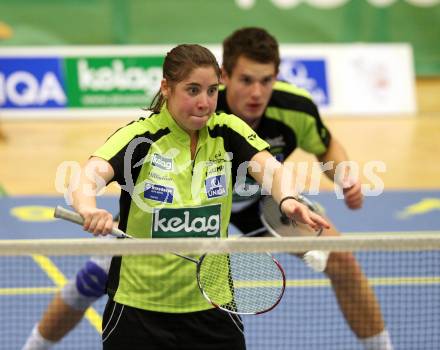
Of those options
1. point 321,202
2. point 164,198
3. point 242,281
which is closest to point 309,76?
point 321,202

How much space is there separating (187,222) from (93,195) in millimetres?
414

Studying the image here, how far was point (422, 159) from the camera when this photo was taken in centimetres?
967

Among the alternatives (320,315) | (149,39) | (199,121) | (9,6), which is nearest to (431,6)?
(149,39)

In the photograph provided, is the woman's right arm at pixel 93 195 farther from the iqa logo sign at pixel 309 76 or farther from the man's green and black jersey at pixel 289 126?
the iqa logo sign at pixel 309 76

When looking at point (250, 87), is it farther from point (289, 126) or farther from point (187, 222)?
point (187, 222)

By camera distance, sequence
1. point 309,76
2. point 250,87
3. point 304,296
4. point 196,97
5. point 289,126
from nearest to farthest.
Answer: point 196,97
point 250,87
point 289,126
point 304,296
point 309,76

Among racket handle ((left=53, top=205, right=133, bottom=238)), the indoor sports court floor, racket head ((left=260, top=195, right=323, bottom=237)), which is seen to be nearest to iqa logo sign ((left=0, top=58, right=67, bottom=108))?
the indoor sports court floor

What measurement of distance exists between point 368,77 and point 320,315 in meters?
6.57

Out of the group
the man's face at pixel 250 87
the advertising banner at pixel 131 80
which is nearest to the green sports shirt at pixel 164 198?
the man's face at pixel 250 87

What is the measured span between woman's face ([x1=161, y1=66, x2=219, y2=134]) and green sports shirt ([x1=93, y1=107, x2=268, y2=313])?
0.09 meters

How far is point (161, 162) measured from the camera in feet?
11.6

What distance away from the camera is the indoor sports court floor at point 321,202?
5531mm

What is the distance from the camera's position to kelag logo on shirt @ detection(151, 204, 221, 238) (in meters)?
3.54

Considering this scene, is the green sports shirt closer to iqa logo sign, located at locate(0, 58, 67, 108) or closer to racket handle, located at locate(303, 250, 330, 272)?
racket handle, located at locate(303, 250, 330, 272)
